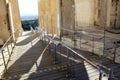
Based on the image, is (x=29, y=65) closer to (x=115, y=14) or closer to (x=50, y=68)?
(x=50, y=68)

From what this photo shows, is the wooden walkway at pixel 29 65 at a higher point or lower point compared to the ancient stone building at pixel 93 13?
lower

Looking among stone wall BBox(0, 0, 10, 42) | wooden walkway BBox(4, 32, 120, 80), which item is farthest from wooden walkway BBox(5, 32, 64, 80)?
stone wall BBox(0, 0, 10, 42)

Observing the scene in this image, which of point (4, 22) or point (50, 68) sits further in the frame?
point (4, 22)

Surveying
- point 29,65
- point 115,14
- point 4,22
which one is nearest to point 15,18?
point 4,22

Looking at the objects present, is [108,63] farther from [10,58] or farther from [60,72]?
[10,58]

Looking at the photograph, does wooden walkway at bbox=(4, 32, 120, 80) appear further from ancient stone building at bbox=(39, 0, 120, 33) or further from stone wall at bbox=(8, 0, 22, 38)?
stone wall at bbox=(8, 0, 22, 38)

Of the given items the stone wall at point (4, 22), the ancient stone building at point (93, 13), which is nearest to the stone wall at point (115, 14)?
the ancient stone building at point (93, 13)

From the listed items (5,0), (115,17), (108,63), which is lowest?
(108,63)

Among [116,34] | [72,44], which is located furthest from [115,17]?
[72,44]

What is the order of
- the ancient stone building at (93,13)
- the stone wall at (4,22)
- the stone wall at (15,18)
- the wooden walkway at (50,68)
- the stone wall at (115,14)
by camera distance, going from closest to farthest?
1. the wooden walkway at (50,68)
2. the stone wall at (4,22)
3. the stone wall at (115,14)
4. the ancient stone building at (93,13)
5. the stone wall at (15,18)

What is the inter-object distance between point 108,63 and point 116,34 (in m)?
4.22

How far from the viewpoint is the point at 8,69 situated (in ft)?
15.3

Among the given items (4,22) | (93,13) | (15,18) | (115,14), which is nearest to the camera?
(4,22)

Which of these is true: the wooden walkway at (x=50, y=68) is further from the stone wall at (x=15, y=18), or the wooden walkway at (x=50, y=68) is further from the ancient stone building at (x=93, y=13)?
the stone wall at (x=15, y=18)
